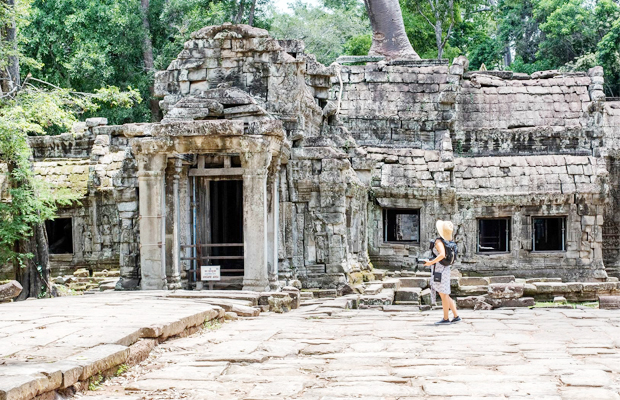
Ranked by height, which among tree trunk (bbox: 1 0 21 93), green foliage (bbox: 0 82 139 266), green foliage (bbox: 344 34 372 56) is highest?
green foliage (bbox: 344 34 372 56)

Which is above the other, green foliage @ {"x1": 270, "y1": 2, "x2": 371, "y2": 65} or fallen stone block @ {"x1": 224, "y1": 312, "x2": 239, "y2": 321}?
green foliage @ {"x1": 270, "y1": 2, "x2": 371, "y2": 65}

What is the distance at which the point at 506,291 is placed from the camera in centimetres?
1469

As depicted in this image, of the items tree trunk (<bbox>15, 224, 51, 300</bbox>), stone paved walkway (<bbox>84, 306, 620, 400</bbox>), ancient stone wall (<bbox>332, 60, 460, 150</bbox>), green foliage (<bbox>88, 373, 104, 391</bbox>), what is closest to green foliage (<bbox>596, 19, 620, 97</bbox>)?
ancient stone wall (<bbox>332, 60, 460, 150</bbox>)

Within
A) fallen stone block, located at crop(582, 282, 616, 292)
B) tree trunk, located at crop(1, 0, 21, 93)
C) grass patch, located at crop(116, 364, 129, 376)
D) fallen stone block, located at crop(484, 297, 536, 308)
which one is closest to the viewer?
grass patch, located at crop(116, 364, 129, 376)

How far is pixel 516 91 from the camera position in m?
24.5

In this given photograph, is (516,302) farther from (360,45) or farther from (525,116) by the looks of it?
(360,45)

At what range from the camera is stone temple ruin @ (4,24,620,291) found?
14.5m

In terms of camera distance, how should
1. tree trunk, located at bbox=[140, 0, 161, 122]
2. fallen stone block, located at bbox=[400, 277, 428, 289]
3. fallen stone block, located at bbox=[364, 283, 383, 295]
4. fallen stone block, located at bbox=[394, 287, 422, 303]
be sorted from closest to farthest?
fallen stone block, located at bbox=[394, 287, 422, 303] → fallen stone block, located at bbox=[364, 283, 383, 295] → fallen stone block, located at bbox=[400, 277, 428, 289] → tree trunk, located at bbox=[140, 0, 161, 122]

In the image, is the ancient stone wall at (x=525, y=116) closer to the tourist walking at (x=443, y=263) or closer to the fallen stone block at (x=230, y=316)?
the tourist walking at (x=443, y=263)

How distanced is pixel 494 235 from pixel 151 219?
1450cm

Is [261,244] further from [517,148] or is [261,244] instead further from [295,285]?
[517,148]

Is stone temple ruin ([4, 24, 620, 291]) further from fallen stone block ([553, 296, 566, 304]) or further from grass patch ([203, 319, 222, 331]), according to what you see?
fallen stone block ([553, 296, 566, 304])

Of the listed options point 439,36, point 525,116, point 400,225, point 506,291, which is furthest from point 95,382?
point 439,36

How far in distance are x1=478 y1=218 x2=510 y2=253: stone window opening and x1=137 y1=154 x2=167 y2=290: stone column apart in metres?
11.6
